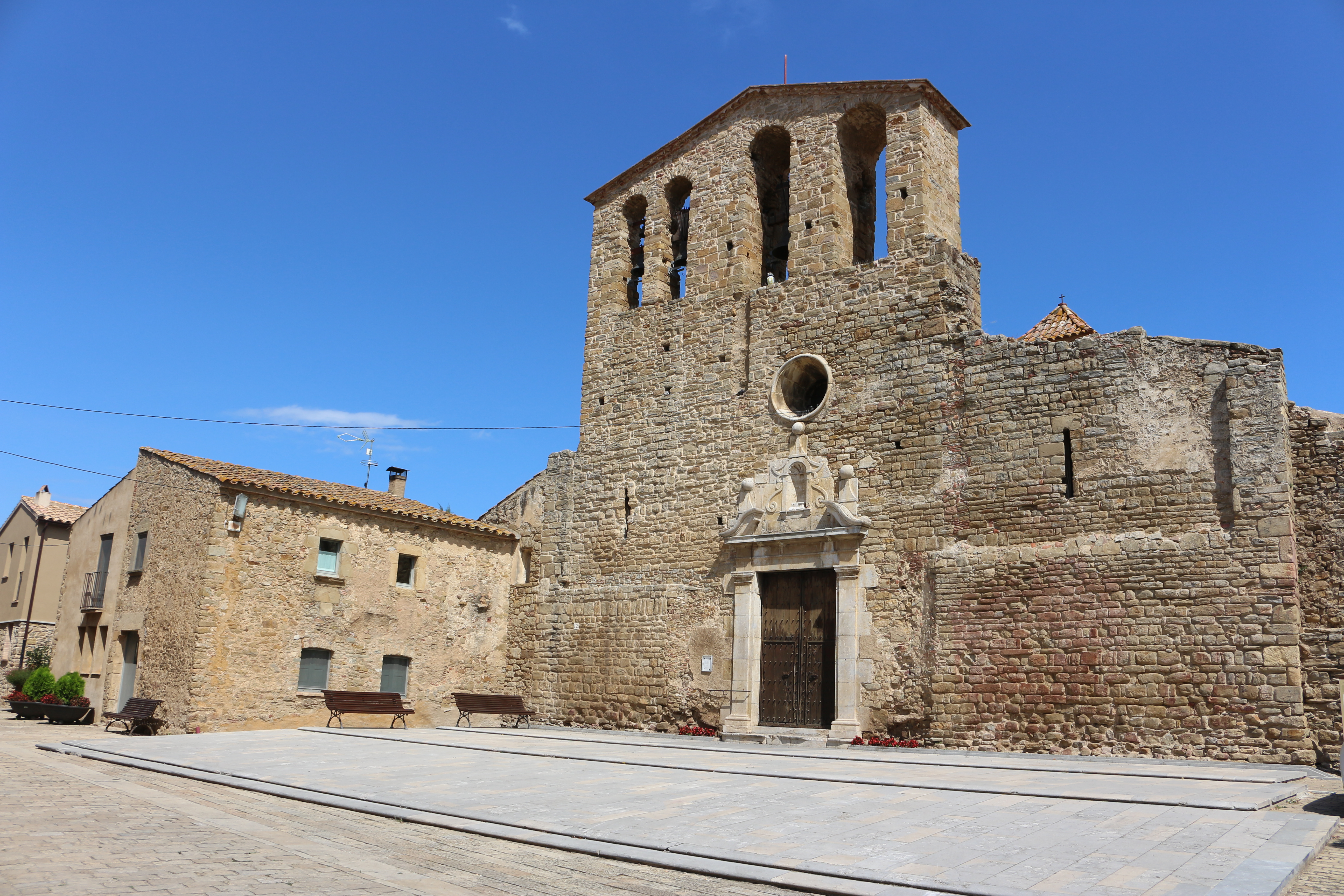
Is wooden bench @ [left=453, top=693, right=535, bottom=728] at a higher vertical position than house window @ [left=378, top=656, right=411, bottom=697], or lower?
lower

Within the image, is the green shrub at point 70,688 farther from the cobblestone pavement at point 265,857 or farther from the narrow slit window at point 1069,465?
the narrow slit window at point 1069,465

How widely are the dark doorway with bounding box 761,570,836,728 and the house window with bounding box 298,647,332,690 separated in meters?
7.18

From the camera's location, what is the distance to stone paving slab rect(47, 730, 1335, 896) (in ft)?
15.6

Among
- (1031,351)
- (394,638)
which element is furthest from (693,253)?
(394,638)

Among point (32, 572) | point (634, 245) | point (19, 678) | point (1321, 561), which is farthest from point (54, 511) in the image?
point (1321, 561)

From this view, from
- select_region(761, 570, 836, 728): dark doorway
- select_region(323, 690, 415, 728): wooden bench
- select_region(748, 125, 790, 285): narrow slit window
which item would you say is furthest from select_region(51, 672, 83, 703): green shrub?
select_region(748, 125, 790, 285): narrow slit window

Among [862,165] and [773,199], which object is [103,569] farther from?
[862,165]

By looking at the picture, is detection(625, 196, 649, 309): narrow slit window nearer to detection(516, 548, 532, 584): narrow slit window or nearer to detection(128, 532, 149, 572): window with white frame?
detection(516, 548, 532, 584): narrow slit window

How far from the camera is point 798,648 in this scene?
45.2 feet

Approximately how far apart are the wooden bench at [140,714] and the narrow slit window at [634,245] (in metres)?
10.3

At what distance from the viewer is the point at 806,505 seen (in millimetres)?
14141

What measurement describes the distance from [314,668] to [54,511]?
15.3 metres

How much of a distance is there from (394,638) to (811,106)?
11453mm

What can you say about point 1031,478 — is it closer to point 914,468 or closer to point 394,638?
point 914,468
